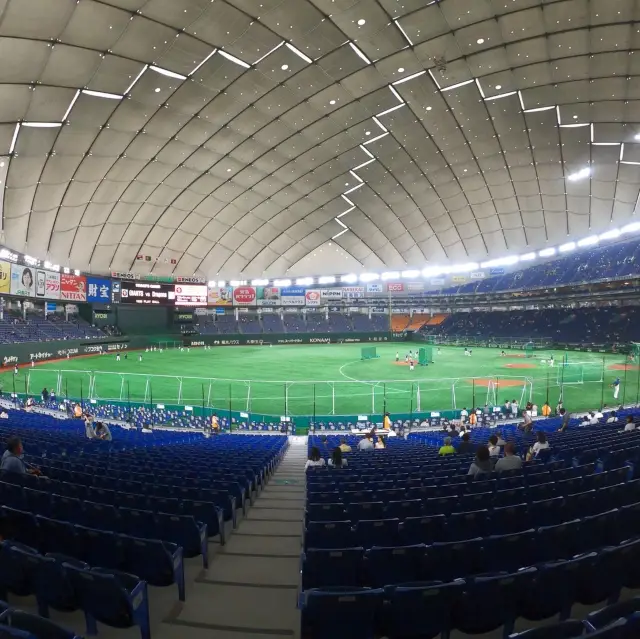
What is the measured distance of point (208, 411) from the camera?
72.2ft

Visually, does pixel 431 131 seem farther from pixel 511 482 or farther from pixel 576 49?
pixel 511 482

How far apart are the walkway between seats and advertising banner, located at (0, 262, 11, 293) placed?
163ft

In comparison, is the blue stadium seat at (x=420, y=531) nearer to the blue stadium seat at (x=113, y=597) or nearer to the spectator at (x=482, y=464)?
the blue stadium seat at (x=113, y=597)

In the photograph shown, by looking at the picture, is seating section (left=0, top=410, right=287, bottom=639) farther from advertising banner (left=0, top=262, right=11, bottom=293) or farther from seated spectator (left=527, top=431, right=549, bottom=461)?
advertising banner (left=0, top=262, right=11, bottom=293)

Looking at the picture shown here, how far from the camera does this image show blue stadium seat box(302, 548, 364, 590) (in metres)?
4.06

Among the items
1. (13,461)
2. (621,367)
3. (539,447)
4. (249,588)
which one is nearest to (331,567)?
(249,588)

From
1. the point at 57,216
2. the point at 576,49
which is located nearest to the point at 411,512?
the point at 576,49

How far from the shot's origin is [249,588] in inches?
193

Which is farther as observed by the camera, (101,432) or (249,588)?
(101,432)

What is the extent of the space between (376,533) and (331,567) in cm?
110

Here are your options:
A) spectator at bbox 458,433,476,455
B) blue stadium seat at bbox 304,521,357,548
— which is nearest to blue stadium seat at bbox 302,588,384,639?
blue stadium seat at bbox 304,521,357,548

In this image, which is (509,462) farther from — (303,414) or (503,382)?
(503,382)

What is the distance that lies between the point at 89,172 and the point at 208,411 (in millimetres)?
33715

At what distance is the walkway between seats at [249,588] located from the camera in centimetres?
410
